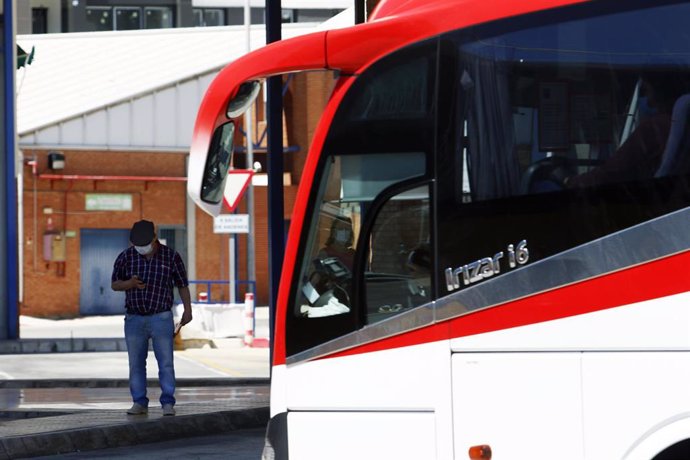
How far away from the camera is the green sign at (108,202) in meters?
42.9

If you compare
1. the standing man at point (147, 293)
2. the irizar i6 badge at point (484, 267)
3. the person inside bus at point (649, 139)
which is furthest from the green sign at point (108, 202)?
the person inside bus at point (649, 139)

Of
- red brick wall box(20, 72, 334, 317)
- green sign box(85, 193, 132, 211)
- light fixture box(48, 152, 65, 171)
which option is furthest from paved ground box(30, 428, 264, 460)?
green sign box(85, 193, 132, 211)

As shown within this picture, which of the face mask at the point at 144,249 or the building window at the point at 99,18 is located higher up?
the building window at the point at 99,18

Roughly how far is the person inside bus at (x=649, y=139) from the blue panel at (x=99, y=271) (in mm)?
36547

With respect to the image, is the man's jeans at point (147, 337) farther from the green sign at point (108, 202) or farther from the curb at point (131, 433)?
the green sign at point (108, 202)

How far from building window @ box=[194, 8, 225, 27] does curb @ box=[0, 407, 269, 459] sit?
171 ft

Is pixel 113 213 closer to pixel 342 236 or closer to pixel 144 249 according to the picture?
pixel 144 249

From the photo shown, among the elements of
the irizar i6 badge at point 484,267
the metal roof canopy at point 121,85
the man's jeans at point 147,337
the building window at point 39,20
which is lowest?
the man's jeans at point 147,337

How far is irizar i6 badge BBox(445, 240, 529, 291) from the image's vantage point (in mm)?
6496

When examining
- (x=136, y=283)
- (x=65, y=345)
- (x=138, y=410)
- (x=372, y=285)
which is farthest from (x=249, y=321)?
(x=372, y=285)

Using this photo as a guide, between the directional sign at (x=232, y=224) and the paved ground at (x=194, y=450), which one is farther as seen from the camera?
the directional sign at (x=232, y=224)

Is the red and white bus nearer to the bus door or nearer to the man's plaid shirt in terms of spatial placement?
the bus door

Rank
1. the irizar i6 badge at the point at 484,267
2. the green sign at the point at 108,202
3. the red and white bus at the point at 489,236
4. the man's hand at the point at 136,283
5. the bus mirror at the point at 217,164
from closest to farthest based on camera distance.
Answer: the red and white bus at the point at 489,236 < the irizar i6 badge at the point at 484,267 < the bus mirror at the point at 217,164 < the man's hand at the point at 136,283 < the green sign at the point at 108,202

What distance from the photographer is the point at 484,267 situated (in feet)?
21.5
